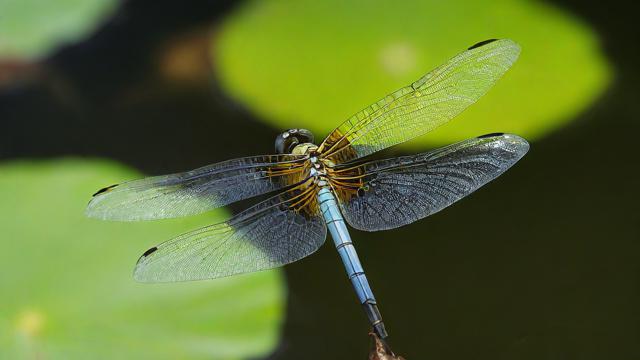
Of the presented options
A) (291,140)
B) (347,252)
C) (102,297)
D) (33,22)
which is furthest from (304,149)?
(33,22)

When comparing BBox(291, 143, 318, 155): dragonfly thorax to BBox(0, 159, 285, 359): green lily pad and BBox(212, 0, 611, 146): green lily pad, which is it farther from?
BBox(212, 0, 611, 146): green lily pad

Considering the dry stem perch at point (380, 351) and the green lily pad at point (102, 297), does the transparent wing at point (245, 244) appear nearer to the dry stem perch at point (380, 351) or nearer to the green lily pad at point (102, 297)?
the green lily pad at point (102, 297)

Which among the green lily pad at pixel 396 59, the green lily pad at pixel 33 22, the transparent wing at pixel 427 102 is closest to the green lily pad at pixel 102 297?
the transparent wing at pixel 427 102

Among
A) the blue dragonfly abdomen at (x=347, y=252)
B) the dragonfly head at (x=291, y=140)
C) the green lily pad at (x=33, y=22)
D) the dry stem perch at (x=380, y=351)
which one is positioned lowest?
the dry stem perch at (x=380, y=351)

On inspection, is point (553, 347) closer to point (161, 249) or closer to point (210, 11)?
point (161, 249)

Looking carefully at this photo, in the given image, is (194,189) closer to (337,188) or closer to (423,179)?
(337,188)

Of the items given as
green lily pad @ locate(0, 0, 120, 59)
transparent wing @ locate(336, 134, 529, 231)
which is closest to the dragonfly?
transparent wing @ locate(336, 134, 529, 231)

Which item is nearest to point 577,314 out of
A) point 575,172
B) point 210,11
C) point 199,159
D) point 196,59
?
point 575,172
